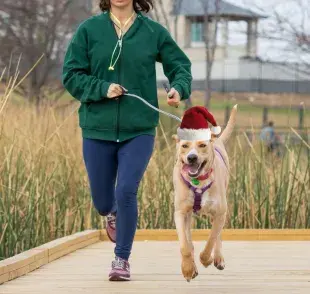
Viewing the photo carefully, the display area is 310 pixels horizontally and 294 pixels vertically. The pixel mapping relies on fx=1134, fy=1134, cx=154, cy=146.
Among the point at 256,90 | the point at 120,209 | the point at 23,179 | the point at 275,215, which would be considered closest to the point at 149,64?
the point at 120,209

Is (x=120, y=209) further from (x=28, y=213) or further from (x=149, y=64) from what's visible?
(x=28, y=213)

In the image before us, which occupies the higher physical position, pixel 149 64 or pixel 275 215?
pixel 149 64

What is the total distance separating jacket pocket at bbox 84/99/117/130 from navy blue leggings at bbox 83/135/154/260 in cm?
12

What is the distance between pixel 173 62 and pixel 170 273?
1343 millimetres

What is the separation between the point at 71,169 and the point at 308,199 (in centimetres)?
215

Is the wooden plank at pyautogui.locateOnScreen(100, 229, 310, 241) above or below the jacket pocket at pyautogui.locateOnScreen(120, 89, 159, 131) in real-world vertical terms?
below

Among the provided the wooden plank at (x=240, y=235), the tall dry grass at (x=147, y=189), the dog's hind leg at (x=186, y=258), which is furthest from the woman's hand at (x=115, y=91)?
the wooden plank at (x=240, y=235)

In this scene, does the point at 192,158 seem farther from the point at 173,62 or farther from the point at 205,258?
the point at 173,62

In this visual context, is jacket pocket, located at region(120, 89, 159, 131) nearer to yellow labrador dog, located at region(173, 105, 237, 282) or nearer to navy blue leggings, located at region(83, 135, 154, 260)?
navy blue leggings, located at region(83, 135, 154, 260)

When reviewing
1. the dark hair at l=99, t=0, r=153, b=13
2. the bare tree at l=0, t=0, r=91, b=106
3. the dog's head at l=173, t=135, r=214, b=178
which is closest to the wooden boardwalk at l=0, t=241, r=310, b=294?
the dog's head at l=173, t=135, r=214, b=178

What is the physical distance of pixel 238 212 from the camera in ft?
33.9

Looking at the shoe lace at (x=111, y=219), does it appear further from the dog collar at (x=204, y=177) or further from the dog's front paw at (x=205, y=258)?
the dog collar at (x=204, y=177)

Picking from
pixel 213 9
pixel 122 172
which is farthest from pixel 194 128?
pixel 213 9

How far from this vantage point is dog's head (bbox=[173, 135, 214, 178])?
19.3 ft
